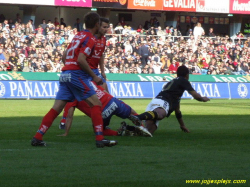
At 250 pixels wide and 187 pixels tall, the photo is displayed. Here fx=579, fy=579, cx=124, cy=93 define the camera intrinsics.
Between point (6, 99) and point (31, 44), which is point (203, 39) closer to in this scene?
point (31, 44)

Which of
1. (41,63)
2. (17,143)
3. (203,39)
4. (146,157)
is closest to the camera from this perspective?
(146,157)

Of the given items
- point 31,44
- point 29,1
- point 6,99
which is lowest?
point 6,99

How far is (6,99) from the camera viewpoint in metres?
29.0

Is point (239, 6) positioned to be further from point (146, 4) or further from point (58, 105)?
point (58, 105)

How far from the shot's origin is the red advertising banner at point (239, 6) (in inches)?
1806

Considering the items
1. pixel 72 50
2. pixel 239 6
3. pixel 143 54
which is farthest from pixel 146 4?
pixel 72 50

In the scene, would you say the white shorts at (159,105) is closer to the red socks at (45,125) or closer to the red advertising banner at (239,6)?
the red socks at (45,125)

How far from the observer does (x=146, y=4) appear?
42375mm

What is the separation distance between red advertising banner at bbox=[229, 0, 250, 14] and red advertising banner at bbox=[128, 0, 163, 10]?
21.4 ft

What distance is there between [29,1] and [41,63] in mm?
7543

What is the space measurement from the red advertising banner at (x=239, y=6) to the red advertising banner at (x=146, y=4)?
651cm

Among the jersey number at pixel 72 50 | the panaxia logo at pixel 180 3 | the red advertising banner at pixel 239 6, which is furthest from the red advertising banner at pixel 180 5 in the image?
the jersey number at pixel 72 50

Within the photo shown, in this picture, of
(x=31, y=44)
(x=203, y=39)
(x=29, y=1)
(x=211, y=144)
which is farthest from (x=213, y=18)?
(x=211, y=144)

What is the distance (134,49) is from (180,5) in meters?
8.61
